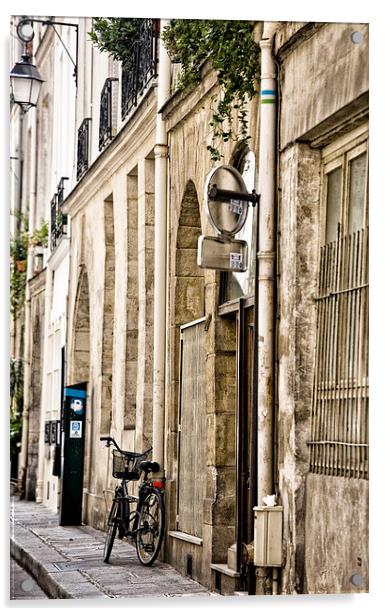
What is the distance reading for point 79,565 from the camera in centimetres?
824

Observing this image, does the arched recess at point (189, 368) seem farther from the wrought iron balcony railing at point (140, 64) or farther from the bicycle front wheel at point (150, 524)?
the wrought iron balcony railing at point (140, 64)

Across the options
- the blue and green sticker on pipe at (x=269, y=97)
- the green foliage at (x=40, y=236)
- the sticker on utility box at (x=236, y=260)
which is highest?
the blue and green sticker on pipe at (x=269, y=97)

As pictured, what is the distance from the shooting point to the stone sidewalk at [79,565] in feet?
26.2

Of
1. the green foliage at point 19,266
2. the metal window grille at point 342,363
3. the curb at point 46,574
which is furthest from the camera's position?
the green foliage at point 19,266

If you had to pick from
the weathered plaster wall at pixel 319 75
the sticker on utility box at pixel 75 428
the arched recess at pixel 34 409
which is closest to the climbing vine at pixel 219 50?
the weathered plaster wall at pixel 319 75

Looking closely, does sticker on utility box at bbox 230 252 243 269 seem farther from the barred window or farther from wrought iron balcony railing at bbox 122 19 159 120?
wrought iron balcony railing at bbox 122 19 159 120

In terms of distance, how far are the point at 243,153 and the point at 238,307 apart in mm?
782

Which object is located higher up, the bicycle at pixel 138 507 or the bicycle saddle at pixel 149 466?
the bicycle saddle at pixel 149 466

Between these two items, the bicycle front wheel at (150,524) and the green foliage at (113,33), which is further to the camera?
the bicycle front wheel at (150,524)

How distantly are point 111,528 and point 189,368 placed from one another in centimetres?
96

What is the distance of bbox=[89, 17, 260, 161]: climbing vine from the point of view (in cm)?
832

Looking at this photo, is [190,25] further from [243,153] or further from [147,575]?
[147,575]

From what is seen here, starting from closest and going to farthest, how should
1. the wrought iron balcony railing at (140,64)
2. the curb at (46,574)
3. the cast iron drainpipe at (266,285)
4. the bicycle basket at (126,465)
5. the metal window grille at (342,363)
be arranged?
the metal window grille at (342,363)
the curb at (46,574)
the cast iron drainpipe at (266,285)
the wrought iron balcony railing at (140,64)
the bicycle basket at (126,465)

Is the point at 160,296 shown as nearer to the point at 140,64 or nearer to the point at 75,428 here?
the point at 75,428
